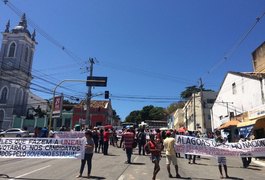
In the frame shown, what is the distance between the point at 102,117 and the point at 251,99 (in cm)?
4279

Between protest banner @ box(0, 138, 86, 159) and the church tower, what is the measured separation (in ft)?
185

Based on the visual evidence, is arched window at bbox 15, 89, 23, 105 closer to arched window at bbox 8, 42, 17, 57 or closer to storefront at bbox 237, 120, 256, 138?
arched window at bbox 8, 42, 17, 57

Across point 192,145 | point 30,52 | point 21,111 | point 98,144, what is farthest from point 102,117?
point 192,145

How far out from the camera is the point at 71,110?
71.4 metres

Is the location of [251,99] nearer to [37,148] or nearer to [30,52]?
[37,148]

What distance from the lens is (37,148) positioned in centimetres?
1231

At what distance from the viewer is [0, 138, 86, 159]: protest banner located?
12.2m

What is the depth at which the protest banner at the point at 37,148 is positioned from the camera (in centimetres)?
1216

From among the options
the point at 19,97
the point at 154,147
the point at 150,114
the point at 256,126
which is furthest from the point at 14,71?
the point at 154,147

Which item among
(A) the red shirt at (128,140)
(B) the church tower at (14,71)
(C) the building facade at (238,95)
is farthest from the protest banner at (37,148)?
(B) the church tower at (14,71)

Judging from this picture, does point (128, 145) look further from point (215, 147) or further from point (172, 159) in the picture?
point (215, 147)

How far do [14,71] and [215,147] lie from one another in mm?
62341

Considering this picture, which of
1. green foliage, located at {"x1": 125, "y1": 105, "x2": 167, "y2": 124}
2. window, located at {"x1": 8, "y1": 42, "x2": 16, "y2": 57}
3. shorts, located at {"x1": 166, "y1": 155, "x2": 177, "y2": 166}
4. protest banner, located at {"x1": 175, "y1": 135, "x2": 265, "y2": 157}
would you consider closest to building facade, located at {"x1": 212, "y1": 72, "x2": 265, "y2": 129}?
protest banner, located at {"x1": 175, "y1": 135, "x2": 265, "y2": 157}

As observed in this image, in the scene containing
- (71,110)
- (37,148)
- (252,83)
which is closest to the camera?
(37,148)
